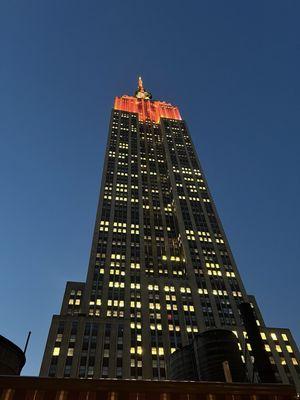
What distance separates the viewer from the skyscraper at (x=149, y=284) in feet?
292

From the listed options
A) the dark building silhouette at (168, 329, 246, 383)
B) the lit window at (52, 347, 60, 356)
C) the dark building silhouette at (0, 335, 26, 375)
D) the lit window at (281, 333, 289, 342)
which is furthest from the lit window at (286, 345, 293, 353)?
the dark building silhouette at (0, 335, 26, 375)

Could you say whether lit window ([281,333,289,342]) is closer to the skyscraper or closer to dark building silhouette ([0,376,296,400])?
the skyscraper

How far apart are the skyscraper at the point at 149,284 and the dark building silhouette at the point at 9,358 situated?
3013cm

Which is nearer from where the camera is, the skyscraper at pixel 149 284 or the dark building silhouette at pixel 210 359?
the dark building silhouette at pixel 210 359

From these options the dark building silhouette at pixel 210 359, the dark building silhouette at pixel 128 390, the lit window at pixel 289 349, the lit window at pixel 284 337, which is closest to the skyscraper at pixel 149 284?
the lit window at pixel 284 337

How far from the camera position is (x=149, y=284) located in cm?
11388

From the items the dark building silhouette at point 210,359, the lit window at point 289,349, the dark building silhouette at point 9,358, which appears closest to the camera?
the dark building silhouette at point 9,358

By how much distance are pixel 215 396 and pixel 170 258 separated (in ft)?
321

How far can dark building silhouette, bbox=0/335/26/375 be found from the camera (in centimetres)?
5103

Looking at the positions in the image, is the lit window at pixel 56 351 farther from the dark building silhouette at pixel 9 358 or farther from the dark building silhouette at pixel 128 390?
the dark building silhouette at pixel 128 390

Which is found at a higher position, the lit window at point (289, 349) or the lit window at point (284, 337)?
the lit window at point (284, 337)

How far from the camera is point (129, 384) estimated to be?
3481 cm

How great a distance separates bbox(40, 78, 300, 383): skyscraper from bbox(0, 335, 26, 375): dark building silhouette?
1186 inches

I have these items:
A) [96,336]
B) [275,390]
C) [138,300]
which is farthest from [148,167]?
[275,390]
